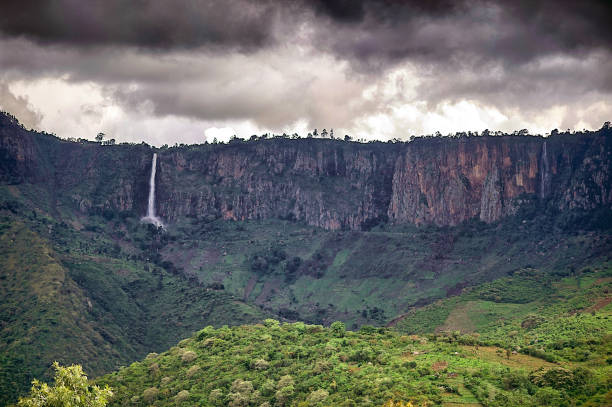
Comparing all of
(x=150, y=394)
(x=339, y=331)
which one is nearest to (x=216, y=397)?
(x=150, y=394)

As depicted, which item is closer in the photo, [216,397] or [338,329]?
[216,397]

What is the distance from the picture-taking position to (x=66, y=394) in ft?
131

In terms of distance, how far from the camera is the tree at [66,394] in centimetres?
3938

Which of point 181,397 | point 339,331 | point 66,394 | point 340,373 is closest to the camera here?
point 66,394

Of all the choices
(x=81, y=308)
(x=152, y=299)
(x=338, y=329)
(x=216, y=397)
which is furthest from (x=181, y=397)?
(x=152, y=299)

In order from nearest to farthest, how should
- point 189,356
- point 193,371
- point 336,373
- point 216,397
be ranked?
point 336,373, point 216,397, point 193,371, point 189,356

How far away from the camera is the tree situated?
39375mm

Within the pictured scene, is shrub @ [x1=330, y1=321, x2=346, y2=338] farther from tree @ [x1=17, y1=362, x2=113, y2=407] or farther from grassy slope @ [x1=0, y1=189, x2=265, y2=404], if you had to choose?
grassy slope @ [x1=0, y1=189, x2=265, y2=404]

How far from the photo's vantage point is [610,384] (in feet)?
179

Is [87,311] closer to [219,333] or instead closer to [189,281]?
[189,281]

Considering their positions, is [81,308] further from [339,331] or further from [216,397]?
[216,397]

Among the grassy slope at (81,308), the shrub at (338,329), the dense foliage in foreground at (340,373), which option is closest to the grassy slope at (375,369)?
the dense foliage in foreground at (340,373)

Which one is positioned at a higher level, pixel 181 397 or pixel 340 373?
pixel 340 373

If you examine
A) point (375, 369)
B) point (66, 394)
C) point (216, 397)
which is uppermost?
point (66, 394)
